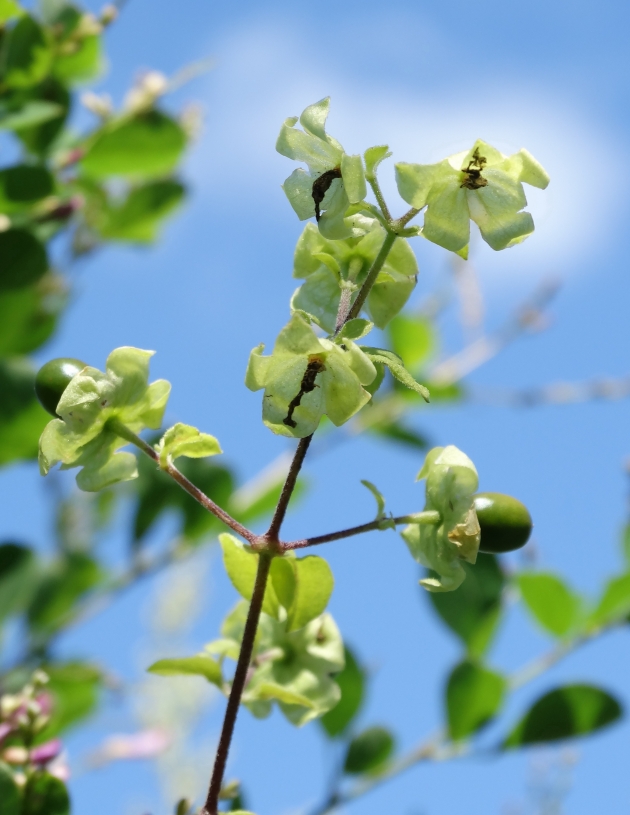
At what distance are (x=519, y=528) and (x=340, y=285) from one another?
21cm

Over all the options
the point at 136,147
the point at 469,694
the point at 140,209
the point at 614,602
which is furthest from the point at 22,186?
the point at 614,602

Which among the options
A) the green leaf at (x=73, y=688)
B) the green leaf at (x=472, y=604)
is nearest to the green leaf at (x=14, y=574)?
the green leaf at (x=73, y=688)

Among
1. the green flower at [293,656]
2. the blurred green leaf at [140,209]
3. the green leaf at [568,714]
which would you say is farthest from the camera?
the blurred green leaf at [140,209]

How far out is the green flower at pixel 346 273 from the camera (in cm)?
69

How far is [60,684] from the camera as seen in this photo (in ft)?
4.24

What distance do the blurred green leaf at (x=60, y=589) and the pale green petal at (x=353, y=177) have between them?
1.03 meters

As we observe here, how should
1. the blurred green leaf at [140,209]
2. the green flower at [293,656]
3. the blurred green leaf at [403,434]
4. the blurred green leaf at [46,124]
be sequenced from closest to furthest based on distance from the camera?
Result: the green flower at [293,656]
the blurred green leaf at [46,124]
the blurred green leaf at [140,209]
the blurred green leaf at [403,434]

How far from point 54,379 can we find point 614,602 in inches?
37.7

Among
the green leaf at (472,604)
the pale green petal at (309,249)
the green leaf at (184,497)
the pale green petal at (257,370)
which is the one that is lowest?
the pale green petal at (257,370)

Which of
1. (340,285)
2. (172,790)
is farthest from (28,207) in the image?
(172,790)

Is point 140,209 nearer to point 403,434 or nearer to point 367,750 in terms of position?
point 403,434

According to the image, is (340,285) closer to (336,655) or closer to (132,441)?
(132,441)

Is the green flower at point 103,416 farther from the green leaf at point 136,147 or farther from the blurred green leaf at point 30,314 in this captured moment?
the green leaf at point 136,147

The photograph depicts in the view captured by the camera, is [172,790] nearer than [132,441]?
No
